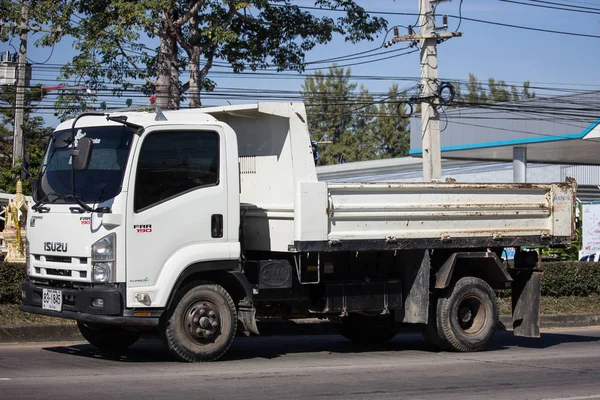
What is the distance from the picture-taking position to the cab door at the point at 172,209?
345 inches

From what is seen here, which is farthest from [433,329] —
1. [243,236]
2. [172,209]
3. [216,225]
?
[172,209]

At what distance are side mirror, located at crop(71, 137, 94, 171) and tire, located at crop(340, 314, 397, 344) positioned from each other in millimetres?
4917

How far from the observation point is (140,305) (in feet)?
28.7

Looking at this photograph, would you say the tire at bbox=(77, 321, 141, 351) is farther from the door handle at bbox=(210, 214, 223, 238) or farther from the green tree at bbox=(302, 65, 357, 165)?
the green tree at bbox=(302, 65, 357, 165)

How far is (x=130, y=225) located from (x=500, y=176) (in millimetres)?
37603

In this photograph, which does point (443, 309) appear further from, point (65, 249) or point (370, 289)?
point (65, 249)

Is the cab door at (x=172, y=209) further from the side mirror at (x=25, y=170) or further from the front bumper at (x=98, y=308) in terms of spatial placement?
the side mirror at (x=25, y=170)

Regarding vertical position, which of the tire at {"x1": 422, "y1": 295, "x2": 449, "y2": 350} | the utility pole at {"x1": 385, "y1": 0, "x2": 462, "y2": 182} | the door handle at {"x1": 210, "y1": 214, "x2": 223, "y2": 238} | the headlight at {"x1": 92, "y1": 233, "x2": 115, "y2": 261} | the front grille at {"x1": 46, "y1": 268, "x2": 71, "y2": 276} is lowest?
the tire at {"x1": 422, "y1": 295, "x2": 449, "y2": 350}

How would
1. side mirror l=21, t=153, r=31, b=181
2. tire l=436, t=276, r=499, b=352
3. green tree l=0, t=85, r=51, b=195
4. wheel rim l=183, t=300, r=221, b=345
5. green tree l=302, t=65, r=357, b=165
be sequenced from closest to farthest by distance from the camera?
wheel rim l=183, t=300, r=221, b=345 < side mirror l=21, t=153, r=31, b=181 < tire l=436, t=276, r=499, b=352 < green tree l=0, t=85, r=51, b=195 < green tree l=302, t=65, r=357, b=165

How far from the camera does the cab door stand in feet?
28.8

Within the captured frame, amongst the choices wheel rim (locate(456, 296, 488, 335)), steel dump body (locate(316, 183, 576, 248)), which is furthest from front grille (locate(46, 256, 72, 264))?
wheel rim (locate(456, 296, 488, 335))

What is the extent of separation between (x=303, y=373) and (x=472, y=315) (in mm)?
3225

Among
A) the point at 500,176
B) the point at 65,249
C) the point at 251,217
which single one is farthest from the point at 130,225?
the point at 500,176

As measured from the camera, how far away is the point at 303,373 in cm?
886
